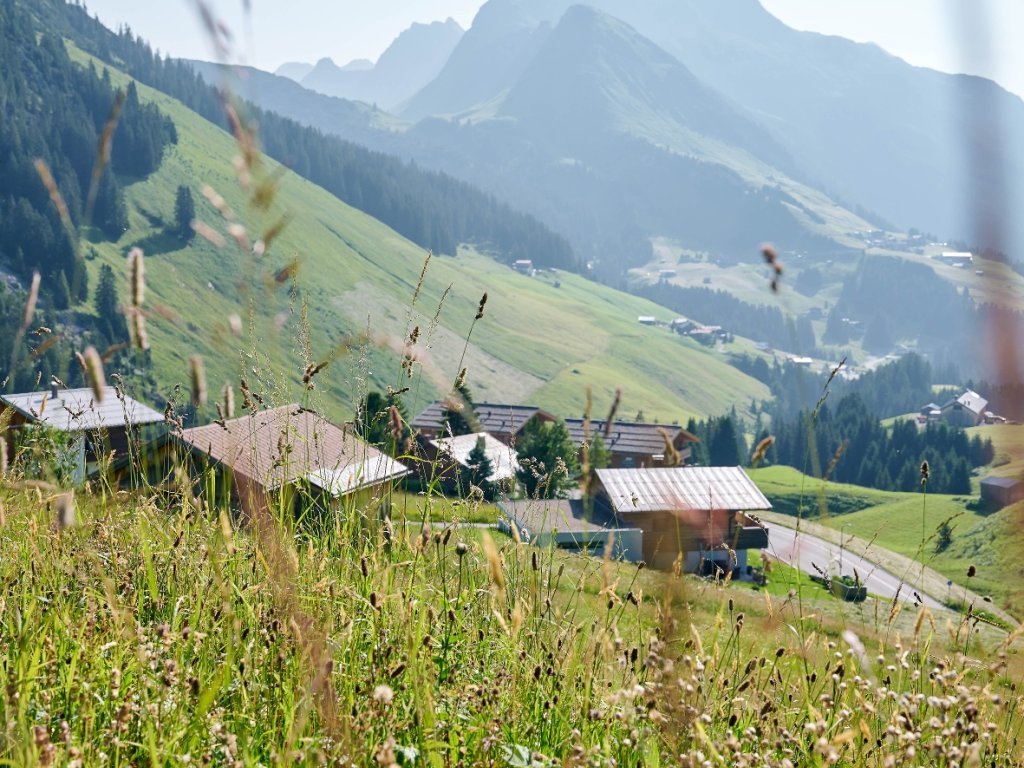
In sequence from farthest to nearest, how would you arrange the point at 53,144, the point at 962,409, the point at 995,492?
1. the point at 962,409
2. the point at 53,144
3. the point at 995,492

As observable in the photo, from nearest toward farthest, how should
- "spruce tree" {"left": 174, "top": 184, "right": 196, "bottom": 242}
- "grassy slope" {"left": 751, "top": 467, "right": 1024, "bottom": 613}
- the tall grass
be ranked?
the tall grass
"grassy slope" {"left": 751, "top": 467, "right": 1024, "bottom": 613}
"spruce tree" {"left": 174, "top": 184, "right": 196, "bottom": 242}

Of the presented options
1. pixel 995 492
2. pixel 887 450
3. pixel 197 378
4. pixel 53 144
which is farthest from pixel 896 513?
pixel 53 144

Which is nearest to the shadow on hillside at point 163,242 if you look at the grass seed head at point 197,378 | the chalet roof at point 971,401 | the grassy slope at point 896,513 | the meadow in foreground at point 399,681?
the grassy slope at point 896,513

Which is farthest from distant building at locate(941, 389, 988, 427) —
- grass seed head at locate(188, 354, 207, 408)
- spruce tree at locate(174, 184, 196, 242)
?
grass seed head at locate(188, 354, 207, 408)

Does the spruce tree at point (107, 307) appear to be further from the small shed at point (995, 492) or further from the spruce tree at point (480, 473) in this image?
the spruce tree at point (480, 473)

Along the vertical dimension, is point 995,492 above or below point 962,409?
below

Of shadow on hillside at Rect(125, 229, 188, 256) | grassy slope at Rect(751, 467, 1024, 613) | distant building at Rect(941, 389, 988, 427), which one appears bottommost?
grassy slope at Rect(751, 467, 1024, 613)

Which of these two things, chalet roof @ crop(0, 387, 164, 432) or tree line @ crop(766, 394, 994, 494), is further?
tree line @ crop(766, 394, 994, 494)

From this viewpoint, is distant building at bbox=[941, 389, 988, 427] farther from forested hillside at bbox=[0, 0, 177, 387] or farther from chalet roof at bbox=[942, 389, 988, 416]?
forested hillside at bbox=[0, 0, 177, 387]

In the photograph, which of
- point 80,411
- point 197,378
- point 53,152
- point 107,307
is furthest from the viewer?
point 53,152

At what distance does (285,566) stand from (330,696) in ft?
A: 2.43

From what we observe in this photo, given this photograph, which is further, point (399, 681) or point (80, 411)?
point (80, 411)

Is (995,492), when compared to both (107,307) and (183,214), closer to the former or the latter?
(107,307)

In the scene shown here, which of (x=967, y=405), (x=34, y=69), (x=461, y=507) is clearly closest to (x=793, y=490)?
(x=967, y=405)
